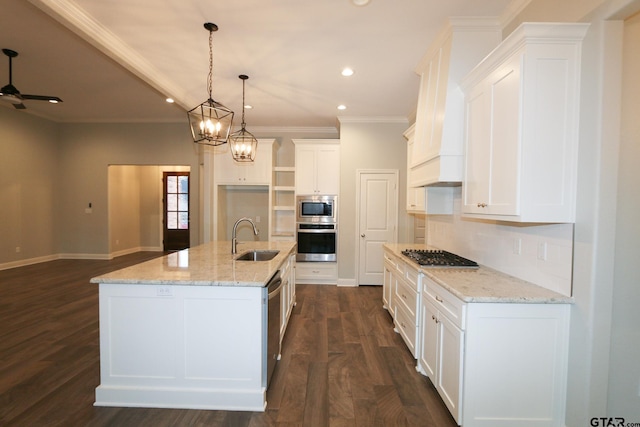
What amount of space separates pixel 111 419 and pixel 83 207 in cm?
651

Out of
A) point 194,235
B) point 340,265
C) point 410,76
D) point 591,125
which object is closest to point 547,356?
point 591,125

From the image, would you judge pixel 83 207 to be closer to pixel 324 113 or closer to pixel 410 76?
pixel 324 113

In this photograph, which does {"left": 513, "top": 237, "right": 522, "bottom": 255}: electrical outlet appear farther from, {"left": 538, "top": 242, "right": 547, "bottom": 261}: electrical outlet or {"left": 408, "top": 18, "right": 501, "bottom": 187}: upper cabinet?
{"left": 408, "top": 18, "right": 501, "bottom": 187}: upper cabinet

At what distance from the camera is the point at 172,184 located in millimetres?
8375

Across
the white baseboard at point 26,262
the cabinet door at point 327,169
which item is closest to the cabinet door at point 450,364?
the cabinet door at point 327,169

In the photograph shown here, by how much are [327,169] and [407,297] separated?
3.12 m

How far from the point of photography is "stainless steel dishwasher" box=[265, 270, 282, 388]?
2.15 m

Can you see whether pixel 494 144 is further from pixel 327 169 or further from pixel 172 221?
pixel 172 221

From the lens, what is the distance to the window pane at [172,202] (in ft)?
27.3

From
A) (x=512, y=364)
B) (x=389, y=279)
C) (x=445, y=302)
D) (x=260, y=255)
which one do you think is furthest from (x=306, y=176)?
(x=512, y=364)

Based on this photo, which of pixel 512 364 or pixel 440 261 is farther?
pixel 440 261

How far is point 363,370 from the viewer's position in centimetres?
251

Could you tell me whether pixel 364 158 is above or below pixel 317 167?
above

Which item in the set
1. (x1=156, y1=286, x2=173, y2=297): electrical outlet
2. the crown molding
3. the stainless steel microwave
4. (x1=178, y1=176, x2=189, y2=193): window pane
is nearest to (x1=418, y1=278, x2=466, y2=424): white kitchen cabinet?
(x1=156, y1=286, x2=173, y2=297): electrical outlet
